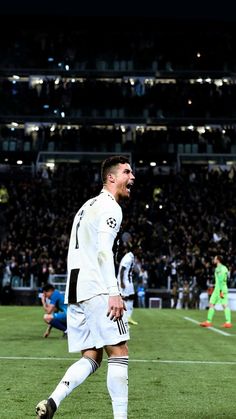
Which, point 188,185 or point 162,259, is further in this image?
point 188,185

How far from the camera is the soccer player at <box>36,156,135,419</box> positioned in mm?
6176

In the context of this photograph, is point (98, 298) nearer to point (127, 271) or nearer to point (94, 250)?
point (94, 250)

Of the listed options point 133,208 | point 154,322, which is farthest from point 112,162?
point 133,208

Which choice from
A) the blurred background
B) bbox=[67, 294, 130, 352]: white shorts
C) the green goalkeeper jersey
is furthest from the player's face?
the blurred background

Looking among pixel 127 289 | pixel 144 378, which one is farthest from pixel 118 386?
pixel 127 289

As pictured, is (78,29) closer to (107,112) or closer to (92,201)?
(107,112)

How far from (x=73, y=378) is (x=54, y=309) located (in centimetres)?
1056

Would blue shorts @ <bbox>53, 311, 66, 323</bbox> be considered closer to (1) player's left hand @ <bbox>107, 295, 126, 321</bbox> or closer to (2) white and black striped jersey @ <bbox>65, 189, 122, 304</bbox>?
(2) white and black striped jersey @ <bbox>65, 189, 122, 304</bbox>

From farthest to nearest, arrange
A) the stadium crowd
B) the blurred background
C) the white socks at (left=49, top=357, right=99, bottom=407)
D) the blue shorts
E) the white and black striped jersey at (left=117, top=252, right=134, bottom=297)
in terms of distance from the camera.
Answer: the blurred background → the stadium crowd → the white and black striped jersey at (left=117, top=252, right=134, bottom=297) → the blue shorts → the white socks at (left=49, top=357, right=99, bottom=407)

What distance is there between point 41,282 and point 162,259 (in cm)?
740

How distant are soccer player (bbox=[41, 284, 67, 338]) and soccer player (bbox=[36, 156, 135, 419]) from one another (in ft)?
32.8

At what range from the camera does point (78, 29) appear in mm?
81438

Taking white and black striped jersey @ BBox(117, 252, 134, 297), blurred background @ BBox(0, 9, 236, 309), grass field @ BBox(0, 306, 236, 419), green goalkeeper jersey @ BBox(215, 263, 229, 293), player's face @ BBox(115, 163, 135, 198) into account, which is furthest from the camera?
blurred background @ BBox(0, 9, 236, 309)

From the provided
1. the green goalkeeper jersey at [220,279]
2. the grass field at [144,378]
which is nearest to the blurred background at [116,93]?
the green goalkeeper jersey at [220,279]
